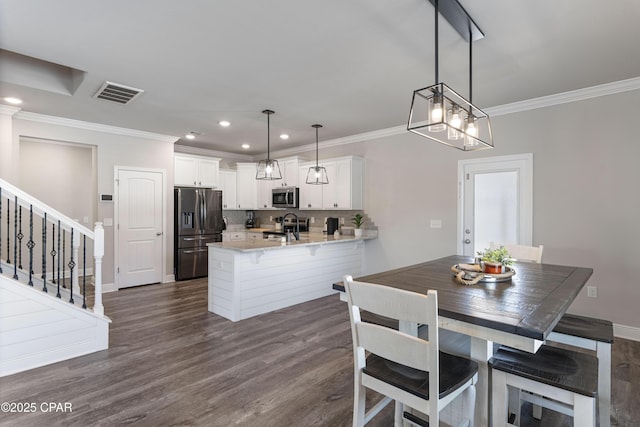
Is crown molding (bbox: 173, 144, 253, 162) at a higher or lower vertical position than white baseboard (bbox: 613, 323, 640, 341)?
higher

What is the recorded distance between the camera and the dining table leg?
64.6 inches

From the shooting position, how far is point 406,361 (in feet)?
4.58

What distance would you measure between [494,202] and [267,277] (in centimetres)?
306

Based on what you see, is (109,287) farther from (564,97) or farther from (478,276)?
(564,97)

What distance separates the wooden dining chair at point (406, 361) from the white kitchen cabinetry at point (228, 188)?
580cm

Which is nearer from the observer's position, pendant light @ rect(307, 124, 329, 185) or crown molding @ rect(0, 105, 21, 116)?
crown molding @ rect(0, 105, 21, 116)

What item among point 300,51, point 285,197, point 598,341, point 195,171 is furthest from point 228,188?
point 598,341

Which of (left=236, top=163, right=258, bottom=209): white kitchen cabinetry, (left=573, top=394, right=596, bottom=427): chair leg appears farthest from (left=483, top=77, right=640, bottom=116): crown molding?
(left=236, top=163, right=258, bottom=209): white kitchen cabinetry

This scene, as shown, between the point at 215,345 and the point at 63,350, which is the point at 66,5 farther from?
the point at 215,345

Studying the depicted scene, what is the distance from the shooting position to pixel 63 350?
2.79m

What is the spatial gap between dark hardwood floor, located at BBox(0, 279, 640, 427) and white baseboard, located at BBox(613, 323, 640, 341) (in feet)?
0.34

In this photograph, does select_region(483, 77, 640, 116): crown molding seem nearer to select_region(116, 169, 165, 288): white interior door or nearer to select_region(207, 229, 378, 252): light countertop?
select_region(207, 229, 378, 252): light countertop

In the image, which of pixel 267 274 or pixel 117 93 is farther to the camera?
pixel 267 274

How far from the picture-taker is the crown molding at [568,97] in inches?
129
